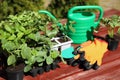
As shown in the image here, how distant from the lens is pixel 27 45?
1873 millimetres

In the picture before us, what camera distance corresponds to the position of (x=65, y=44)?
6.66ft

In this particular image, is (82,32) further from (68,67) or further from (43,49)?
(43,49)

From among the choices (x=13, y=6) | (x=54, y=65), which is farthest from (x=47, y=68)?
(x=13, y=6)

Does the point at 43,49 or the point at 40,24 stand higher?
the point at 40,24

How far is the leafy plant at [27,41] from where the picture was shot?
67.9 inches

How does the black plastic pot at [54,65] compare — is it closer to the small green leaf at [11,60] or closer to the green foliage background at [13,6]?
the small green leaf at [11,60]

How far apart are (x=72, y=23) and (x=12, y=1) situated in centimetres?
170

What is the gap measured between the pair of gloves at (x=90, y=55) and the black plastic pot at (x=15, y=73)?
402 millimetres

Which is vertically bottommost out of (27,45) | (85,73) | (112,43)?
(85,73)

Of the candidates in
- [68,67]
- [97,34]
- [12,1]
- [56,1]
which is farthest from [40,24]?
[56,1]

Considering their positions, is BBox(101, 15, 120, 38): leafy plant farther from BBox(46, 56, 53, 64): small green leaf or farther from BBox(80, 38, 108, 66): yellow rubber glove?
BBox(46, 56, 53, 64): small green leaf

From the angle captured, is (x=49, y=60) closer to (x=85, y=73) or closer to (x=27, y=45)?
(x=27, y=45)

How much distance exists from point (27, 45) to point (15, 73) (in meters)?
0.22

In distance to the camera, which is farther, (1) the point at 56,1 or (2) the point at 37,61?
(1) the point at 56,1
